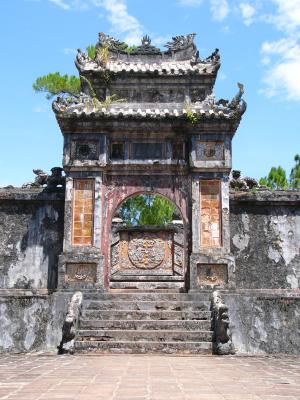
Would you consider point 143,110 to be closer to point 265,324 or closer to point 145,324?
point 145,324

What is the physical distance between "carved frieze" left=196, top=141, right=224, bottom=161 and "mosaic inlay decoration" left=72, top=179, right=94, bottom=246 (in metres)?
2.71

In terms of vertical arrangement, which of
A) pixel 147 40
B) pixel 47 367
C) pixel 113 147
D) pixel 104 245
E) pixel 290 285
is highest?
pixel 147 40

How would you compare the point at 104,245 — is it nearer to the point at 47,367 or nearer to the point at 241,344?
the point at 241,344

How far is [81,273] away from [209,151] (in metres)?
4.24

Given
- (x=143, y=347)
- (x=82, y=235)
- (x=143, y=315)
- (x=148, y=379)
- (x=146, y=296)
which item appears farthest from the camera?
(x=82, y=235)

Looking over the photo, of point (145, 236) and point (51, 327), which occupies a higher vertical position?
point (145, 236)

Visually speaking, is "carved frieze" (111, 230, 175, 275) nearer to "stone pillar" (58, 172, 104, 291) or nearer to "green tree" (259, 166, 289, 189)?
"stone pillar" (58, 172, 104, 291)

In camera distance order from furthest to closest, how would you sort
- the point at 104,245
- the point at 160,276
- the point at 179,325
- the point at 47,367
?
the point at 160,276 → the point at 104,245 → the point at 179,325 → the point at 47,367

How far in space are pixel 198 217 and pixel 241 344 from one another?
3122mm

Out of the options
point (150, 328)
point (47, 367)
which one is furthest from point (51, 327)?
point (47, 367)

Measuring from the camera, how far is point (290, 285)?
12984 millimetres

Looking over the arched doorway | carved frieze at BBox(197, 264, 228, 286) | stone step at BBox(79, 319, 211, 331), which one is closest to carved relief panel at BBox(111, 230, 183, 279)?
the arched doorway

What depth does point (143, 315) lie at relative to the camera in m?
10.9

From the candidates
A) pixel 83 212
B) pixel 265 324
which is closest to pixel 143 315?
pixel 265 324
